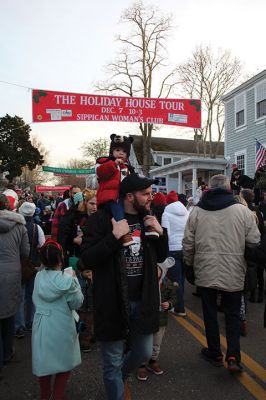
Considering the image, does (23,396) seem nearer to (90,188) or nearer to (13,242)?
(13,242)

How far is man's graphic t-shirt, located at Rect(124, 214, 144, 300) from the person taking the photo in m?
2.90

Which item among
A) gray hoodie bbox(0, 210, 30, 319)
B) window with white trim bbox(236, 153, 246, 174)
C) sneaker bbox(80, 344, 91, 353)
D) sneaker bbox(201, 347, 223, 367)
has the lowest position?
sneaker bbox(80, 344, 91, 353)

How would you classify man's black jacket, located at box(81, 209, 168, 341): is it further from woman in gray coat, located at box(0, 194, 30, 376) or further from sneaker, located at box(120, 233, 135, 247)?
woman in gray coat, located at box(0, 194, 30, 376)

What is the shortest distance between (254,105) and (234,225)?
16.4m

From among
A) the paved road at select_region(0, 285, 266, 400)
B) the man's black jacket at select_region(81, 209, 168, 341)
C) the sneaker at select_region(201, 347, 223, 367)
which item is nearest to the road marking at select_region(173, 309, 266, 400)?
the paved road at select_region(0, 285, 266, 400)

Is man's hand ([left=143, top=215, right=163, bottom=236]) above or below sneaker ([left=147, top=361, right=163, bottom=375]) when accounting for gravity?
above

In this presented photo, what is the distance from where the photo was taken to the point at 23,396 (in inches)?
138

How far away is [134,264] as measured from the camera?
2912 millimetres

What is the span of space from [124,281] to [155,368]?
1633 millimetres

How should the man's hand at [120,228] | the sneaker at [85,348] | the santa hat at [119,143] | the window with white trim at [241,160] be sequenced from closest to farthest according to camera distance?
1. the man's hand at [120,228]
2. the santa hat at [119,143]
3. the sneaker at [85,348]
4. the window with white trim at [241,160]

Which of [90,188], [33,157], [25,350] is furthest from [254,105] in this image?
[33,157]

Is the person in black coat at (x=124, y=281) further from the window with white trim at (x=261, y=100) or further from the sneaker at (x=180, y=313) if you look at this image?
the window with white trim at (x=261, y=100)

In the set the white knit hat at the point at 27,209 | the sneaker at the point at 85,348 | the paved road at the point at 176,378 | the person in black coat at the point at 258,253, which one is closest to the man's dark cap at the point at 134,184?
the person in black coat at the point at 258,253

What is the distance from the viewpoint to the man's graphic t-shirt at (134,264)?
2900mm
